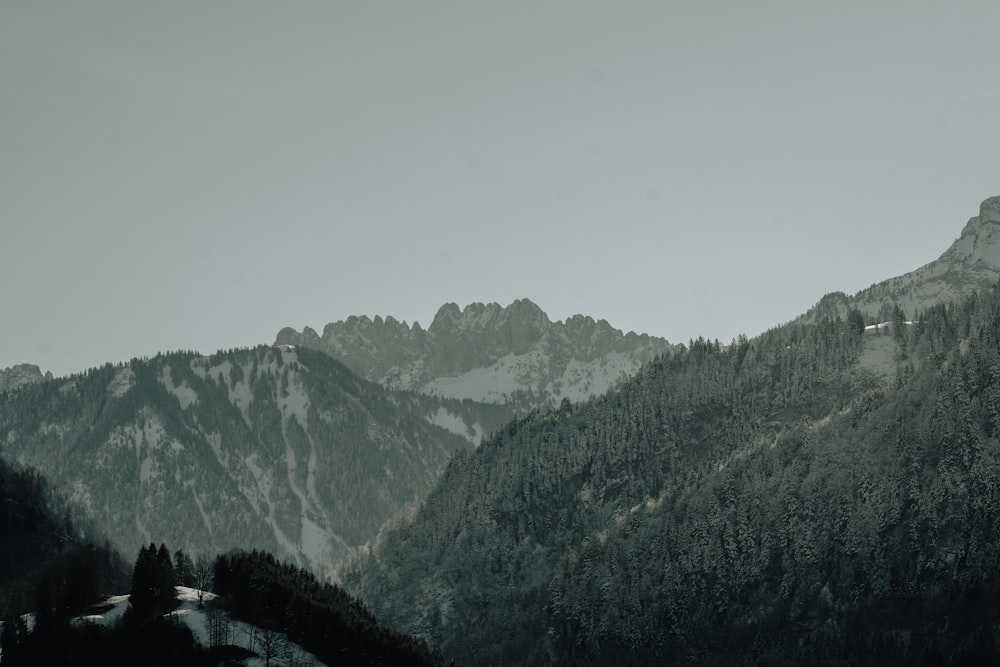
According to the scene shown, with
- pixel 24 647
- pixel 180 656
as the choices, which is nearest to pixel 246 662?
pixel 180 656

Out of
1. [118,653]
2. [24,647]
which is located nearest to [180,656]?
[118,653]

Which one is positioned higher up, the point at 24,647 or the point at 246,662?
the point at 24,647

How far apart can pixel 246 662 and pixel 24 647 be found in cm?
3455

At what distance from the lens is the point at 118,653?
650 ft

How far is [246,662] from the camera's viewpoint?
19838 cm

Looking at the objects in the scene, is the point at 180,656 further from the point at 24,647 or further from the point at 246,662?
the point at 24,647

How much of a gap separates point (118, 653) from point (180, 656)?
974 cm

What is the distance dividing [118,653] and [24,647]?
1468 centimetres

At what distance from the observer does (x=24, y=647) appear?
19812 cm

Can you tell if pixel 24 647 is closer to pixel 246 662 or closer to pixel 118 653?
pixel 118 653

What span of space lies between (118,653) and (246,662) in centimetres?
1987

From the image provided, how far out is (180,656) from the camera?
198 metres

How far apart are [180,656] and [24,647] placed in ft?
80.1
